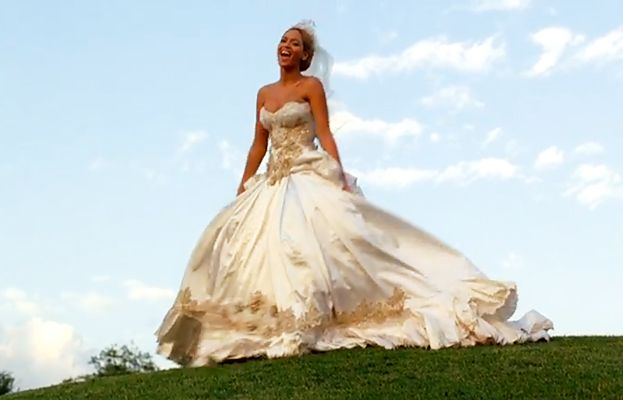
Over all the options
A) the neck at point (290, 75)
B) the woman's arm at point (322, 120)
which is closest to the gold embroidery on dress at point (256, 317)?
the woman's arm at point (322, 120)

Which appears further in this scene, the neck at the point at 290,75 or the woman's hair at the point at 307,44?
the woman's hair at the point at 307,44

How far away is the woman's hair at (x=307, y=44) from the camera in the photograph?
13086mm

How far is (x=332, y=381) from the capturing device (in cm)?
959

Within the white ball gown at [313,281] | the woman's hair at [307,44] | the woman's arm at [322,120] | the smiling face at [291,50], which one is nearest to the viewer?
the white ball gown at [313,281]

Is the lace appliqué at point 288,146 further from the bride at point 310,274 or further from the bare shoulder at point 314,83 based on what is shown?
the bare shoulder at point 314,83

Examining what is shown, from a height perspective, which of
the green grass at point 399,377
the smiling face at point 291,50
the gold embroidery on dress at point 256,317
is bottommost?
the green grass at point 399,377

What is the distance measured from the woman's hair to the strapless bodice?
0.79m

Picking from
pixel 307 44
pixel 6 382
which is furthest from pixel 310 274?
pixel 6 382

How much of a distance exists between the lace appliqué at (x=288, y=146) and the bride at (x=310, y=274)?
0.04 ft

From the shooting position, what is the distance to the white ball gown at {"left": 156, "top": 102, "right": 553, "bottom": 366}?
11219 mm

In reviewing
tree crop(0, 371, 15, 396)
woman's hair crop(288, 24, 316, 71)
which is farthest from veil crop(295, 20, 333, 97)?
tree crop(0, 371, 15, 396)

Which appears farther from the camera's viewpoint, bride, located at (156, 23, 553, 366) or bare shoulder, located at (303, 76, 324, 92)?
bare shoulder, located at (303, 76, 324, 92)

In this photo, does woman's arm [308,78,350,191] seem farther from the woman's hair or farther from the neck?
the woman's hair

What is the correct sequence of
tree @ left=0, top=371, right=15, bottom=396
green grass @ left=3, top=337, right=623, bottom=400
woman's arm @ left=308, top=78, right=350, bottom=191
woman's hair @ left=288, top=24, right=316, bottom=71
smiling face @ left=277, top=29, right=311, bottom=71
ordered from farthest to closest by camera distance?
tree @ left=0, top=371, right=15, bottom=396, woman's hair @ left=288, top=24, right=316, bottom=71, smiling face @ left=277, top=29, right=311, bottom=71, woman's arm @ left=308, top=78, right=350, bottom=191, green grass @ left=3, top=337, right=623, bottom=400
